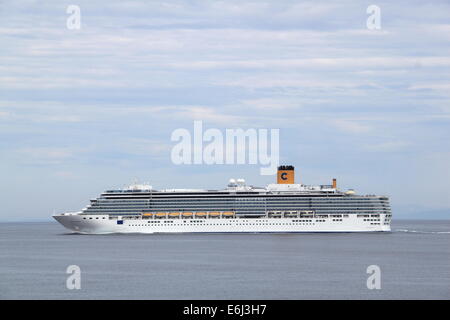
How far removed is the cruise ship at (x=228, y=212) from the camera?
313ft

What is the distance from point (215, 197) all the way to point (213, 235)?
4759mm

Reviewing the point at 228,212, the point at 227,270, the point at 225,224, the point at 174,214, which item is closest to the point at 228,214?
the point at 228,212

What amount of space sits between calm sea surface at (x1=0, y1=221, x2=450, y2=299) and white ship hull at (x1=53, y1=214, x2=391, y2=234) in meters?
15.5

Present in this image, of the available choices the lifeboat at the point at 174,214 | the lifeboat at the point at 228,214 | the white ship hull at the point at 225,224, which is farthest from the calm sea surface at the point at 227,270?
the lifeboat at the point at 174,214

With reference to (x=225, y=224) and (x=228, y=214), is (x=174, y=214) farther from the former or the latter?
(x=228, y=214)

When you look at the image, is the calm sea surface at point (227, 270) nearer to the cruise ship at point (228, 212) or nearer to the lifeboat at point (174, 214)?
the cruise ship at point (228, 212)

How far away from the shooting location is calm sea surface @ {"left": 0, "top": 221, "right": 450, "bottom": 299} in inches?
1673

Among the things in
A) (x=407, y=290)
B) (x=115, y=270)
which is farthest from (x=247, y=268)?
(x=407, y=290)

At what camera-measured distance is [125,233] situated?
9769 cm

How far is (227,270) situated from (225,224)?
43.5m
